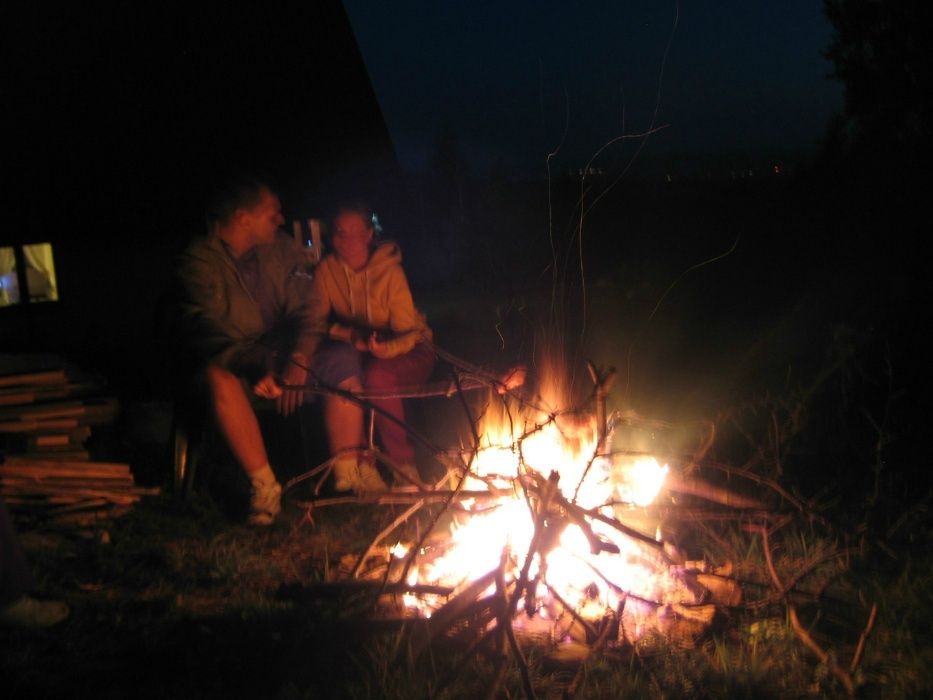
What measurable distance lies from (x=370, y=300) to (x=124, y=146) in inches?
196

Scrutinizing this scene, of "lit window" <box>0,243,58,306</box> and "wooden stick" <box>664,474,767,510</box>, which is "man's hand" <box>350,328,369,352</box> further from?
"lit window" <box>0,243,58,306</box>

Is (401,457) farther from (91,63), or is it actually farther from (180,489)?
(91,63)

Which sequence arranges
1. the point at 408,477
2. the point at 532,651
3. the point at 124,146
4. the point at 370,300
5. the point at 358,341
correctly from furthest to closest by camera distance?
the point at 124,146
the point at 370,300
the point at 358,341
the point at 408,477
the point at 532,651

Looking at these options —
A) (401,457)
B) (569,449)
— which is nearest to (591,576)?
(569,449)

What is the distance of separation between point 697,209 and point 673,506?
34.6ft

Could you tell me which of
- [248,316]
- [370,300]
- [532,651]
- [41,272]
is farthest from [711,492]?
[41,272]

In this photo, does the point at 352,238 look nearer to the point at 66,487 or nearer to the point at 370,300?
the point at 370,300

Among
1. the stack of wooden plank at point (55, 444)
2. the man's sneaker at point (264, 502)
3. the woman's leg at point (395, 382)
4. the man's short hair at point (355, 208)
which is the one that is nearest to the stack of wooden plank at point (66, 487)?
the stack of wooden plank at point (55, 444)

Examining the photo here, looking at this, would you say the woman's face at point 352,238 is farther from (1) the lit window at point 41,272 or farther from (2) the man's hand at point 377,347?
(1) the lit window at point 41,272

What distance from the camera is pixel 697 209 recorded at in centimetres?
1308

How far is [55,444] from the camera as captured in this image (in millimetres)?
4332

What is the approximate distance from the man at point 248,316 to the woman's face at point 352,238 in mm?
304

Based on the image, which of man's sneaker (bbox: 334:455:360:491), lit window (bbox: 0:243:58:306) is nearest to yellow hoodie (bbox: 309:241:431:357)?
man's sneaker (bbox: 334:455:360:491)

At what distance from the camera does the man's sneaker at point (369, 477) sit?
4020mm
